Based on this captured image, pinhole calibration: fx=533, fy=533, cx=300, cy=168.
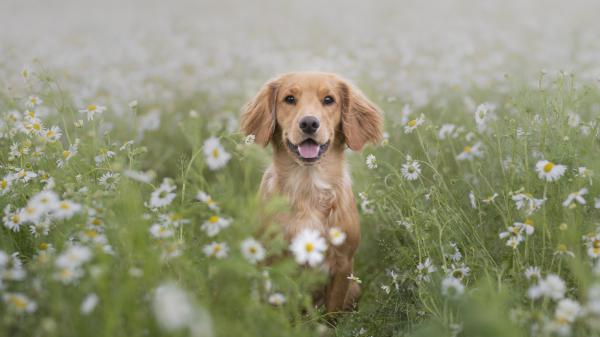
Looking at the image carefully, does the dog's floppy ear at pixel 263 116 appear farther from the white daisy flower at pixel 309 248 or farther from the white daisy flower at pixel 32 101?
the white daisy flower at pixel 309 248

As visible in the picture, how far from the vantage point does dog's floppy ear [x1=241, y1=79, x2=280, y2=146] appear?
11.3 feet

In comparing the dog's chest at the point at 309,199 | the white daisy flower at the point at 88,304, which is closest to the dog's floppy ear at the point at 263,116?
the dog's chest at the point at 309,199

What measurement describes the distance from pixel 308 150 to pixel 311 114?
210mm

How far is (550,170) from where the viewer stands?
7.52 ft

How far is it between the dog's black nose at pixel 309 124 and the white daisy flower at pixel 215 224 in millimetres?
1178

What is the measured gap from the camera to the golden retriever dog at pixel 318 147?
10.1 ft

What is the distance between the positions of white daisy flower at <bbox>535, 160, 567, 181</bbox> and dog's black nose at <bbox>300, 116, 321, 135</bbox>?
1190 mm

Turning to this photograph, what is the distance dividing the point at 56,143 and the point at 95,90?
372 centimetres

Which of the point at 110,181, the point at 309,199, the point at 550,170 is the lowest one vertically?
the point at 309,199

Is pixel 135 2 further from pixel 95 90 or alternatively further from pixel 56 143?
pixel 56 143

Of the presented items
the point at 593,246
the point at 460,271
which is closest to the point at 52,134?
the point at 460,271

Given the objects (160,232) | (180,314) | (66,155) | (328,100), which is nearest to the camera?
(180,314)

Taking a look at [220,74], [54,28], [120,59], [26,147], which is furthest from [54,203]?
[54,28]

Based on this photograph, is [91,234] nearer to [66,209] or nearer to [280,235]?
[66,209]
